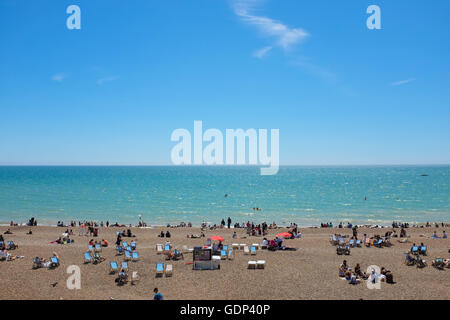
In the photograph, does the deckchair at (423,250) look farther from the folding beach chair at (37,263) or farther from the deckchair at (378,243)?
the folding beach chair at (37,263)

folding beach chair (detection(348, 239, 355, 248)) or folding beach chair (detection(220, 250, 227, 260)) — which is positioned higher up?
folding beach chair (detection(220, 250, 227, 260))

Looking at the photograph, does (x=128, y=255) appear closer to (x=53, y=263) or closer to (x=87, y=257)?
(x=87, y=257)

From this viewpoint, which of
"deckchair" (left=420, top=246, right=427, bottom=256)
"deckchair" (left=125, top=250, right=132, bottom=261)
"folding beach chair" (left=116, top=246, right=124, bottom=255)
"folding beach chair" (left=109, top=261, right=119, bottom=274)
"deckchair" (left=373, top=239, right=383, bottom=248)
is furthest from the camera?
"deckchair" (left=373, top=239, right=383, bottom=248)

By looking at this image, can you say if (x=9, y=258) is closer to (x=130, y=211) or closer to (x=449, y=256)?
(x=449, y=256)

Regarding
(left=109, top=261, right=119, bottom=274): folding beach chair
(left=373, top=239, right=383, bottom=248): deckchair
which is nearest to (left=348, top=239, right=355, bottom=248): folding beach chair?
(left=373, top=239, right=383, bottom=248): deckchair

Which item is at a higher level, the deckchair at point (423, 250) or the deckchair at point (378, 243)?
the deckchair at point (423, 250)

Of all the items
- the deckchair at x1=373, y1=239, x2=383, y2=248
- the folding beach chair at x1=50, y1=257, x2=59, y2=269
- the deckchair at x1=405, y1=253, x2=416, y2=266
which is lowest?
the deckchair at x1=373, y1=239, x2=383, y2=248

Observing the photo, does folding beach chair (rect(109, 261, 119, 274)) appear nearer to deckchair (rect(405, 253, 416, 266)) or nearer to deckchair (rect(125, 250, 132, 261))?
deckchair (rect(125, 250, 132, 261))

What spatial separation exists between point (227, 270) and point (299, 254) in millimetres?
5919

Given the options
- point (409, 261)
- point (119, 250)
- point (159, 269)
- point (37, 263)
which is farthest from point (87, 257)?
point (409, 261)

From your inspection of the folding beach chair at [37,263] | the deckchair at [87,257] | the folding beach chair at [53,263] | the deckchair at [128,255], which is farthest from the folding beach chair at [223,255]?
the folding beach chair at [37,263]
